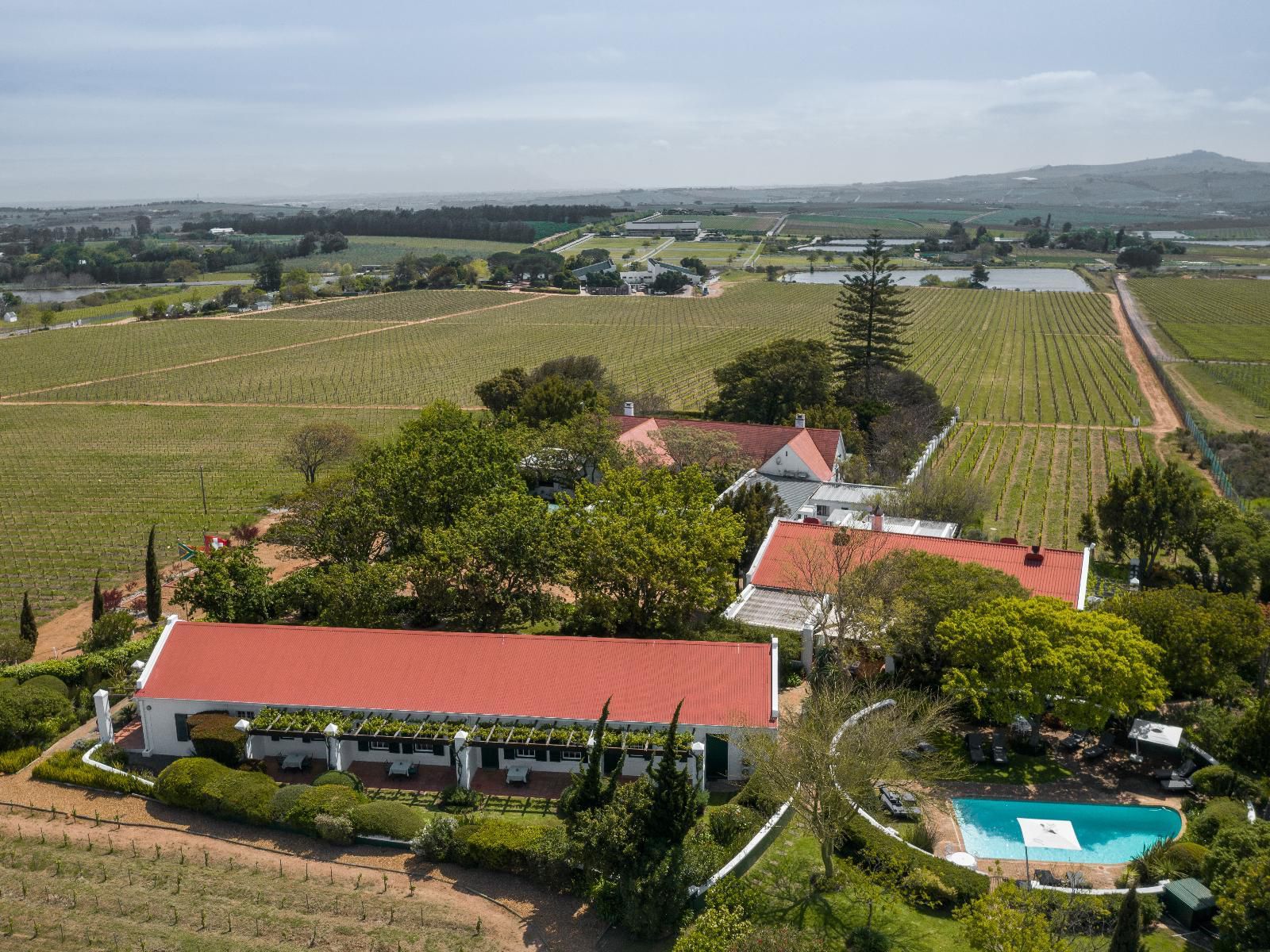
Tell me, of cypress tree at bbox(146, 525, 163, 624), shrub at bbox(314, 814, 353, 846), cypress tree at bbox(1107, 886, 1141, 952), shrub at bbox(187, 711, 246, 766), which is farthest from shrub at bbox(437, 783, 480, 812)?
cypress tree at bbox(146, 525, 163, 624)

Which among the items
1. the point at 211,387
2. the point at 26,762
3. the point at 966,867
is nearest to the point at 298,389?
the point at 211,387

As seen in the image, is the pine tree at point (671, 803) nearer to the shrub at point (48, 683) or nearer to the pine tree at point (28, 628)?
the shrub at point (48, 683)

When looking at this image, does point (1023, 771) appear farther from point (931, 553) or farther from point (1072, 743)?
point (931, 553)

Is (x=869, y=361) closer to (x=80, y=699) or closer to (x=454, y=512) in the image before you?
(x=454, y=512)

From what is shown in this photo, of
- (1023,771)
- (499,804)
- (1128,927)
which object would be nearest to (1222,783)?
(1023,771)

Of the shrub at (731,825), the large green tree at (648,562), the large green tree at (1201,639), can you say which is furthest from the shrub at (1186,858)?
the large green tree at (648,562)
